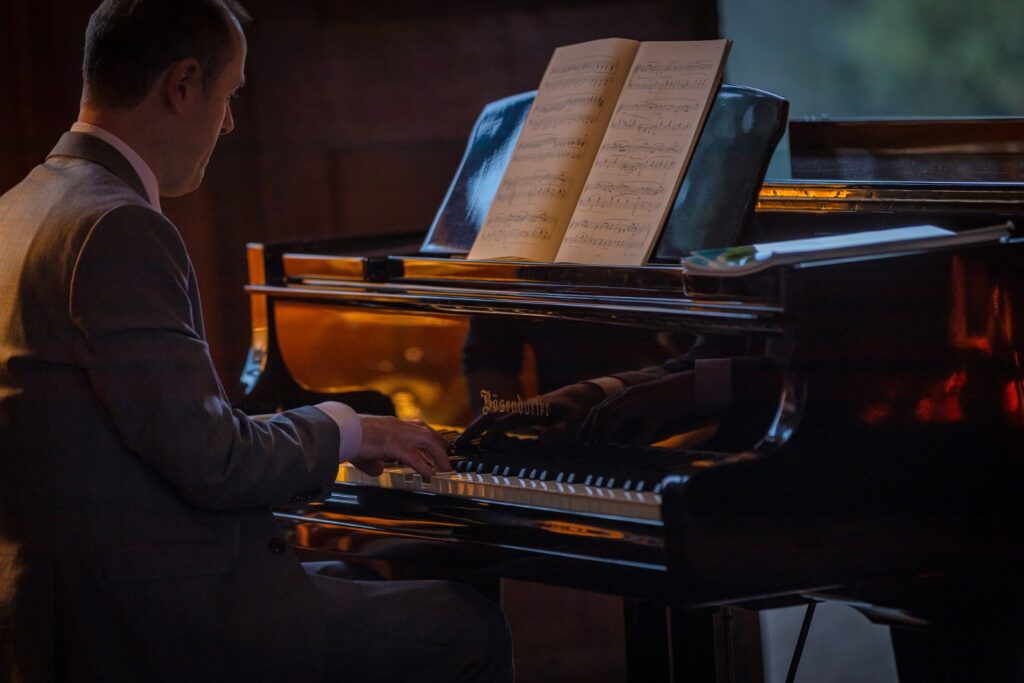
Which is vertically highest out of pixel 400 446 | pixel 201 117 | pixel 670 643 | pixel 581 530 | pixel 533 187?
pixel 201 117

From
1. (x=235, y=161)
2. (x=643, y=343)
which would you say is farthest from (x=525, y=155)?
(x=235, y=161)

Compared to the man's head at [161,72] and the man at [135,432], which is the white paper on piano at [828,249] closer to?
the man at [135,432]

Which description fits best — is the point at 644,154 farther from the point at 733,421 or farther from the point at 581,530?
the point at 581,530

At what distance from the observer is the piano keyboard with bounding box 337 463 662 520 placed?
1.81 meters

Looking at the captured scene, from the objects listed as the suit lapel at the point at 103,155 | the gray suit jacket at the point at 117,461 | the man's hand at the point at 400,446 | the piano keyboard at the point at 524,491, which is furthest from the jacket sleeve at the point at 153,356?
the piano keyboard at the point at 524,491

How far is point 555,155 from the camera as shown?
2.33m

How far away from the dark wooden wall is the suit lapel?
1.79 meters

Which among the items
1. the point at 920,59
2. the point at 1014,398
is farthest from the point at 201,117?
the point at 920,59

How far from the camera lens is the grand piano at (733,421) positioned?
183cm

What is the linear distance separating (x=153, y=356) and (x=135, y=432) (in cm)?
10

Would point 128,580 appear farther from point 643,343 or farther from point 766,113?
point 766,113

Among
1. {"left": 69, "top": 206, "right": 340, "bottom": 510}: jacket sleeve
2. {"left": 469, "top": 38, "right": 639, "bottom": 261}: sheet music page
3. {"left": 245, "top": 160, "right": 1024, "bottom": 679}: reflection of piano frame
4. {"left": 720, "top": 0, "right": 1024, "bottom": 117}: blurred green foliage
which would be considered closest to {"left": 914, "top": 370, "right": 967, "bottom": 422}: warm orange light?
{"left": 245, "top": 160, "right": 1024, "bottom": 679}: reflection of piano frame

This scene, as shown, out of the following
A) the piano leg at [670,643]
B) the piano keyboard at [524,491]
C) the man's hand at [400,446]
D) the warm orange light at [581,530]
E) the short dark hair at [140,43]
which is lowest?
the piano leg at [670,643]

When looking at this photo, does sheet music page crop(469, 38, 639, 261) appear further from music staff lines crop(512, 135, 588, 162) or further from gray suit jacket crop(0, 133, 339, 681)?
gray suit jacket crop(0, 133, 339, 681)
